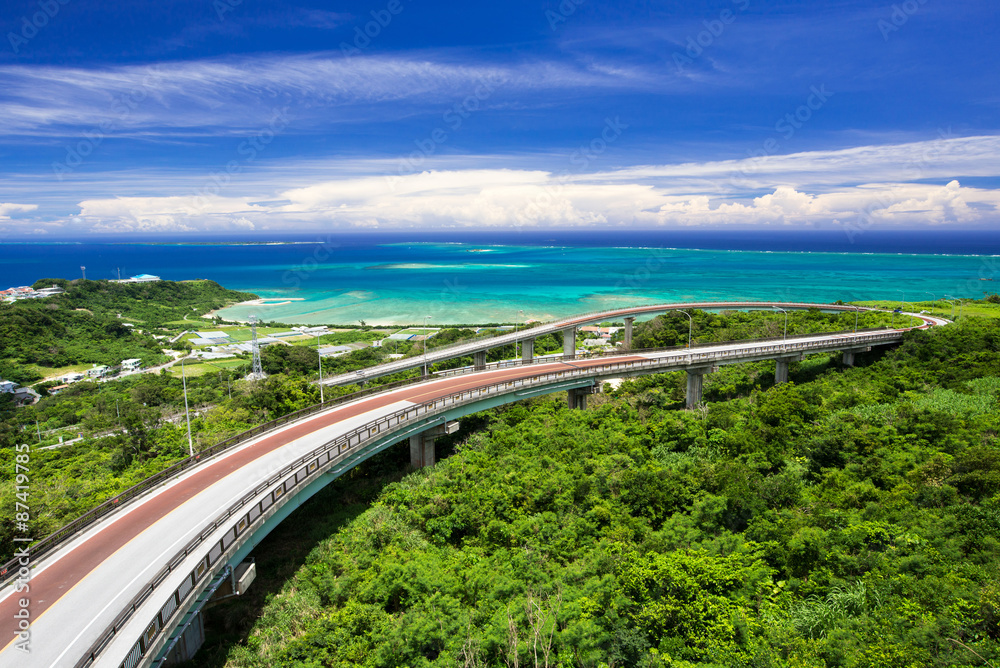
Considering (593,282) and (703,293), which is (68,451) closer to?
(703,293)

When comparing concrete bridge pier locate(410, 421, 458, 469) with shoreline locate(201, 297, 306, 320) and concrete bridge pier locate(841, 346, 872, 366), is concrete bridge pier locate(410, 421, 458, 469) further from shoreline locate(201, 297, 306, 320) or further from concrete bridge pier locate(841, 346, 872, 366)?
shoreline locate(201, 297, 306, 320)

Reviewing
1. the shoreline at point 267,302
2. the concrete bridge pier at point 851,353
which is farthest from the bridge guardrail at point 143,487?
the shoreline at point 267,302

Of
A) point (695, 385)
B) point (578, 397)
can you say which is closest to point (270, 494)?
point (578, 397)

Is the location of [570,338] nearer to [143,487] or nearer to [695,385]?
[695,385]

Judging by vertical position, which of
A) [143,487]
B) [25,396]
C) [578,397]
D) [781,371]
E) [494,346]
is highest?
[494,346]

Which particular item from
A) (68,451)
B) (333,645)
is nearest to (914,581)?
(333,645)

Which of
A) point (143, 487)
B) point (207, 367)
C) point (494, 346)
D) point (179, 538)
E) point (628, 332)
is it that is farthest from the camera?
point (207, 367)

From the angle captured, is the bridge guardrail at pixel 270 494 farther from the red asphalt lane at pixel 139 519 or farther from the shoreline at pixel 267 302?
the shoreline at pixel 267 302
